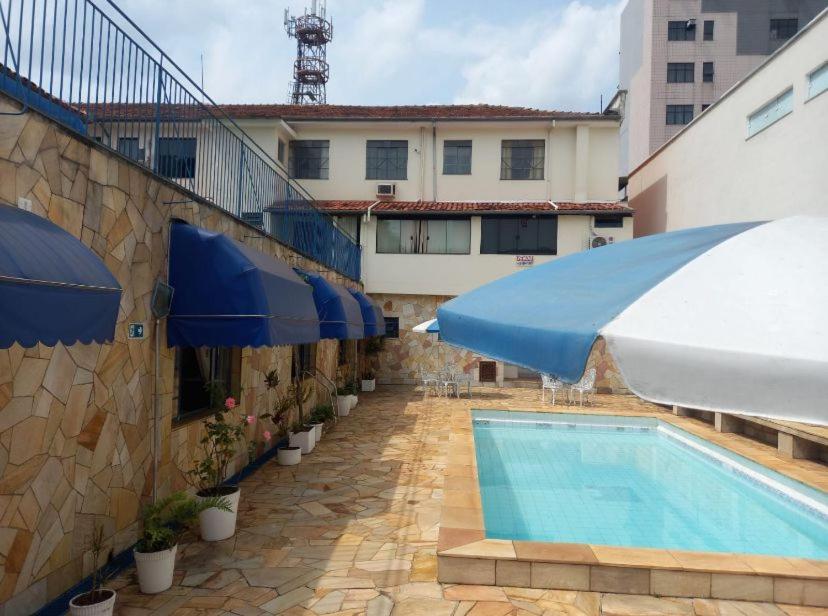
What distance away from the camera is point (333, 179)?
90.1ft

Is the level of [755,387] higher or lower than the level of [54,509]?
higher

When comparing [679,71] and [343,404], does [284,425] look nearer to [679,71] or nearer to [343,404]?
[343,404]

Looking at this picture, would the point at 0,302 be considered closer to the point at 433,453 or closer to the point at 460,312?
the point at 460,312

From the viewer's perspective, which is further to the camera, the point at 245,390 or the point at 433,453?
the point at 433,453

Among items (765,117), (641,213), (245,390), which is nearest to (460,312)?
(245,390)

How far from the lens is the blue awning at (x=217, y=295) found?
23.5ft

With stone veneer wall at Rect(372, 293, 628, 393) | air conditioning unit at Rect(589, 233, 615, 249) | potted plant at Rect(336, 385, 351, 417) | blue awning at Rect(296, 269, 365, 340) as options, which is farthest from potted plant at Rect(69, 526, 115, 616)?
air conditioning unit at Rect(589, 233, 615, 249)

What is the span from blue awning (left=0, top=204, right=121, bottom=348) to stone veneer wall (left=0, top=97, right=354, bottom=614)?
812mm

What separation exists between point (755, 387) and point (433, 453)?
11.1 m

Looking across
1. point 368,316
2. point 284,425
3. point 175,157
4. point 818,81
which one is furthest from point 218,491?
point 818,81

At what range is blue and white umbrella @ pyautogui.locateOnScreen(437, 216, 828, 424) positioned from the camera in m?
1.99

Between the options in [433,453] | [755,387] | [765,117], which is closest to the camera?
[755,387]

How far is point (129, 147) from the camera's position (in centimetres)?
687

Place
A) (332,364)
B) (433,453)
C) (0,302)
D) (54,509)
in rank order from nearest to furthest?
(0,302) < (54,509) < (433,453) < (332,364)
